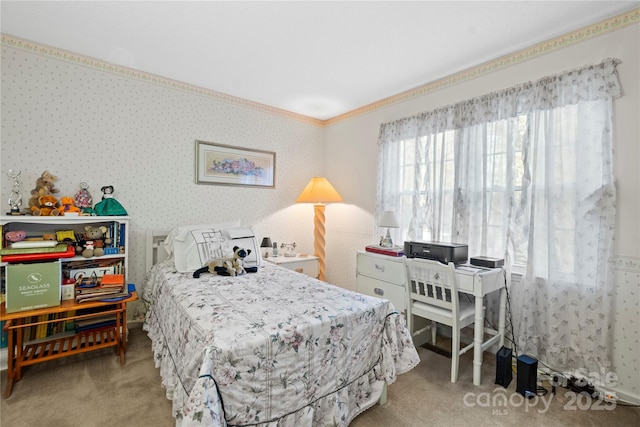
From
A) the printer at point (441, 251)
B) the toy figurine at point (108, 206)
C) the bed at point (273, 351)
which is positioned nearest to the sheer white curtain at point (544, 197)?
the printer at point (441, 251)

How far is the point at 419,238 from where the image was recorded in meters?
3.09

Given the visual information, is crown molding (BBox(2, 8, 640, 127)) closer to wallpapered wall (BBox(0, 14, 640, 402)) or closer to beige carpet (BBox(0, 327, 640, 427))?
wallpapered wall (BBox(0, 14, 640, 402))

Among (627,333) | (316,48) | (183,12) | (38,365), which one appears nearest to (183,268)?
(38,365)

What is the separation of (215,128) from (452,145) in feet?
8.33

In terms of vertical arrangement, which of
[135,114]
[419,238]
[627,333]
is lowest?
[627,333]

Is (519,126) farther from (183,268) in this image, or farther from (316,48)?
(183,268)

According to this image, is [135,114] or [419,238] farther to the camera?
[419,238]

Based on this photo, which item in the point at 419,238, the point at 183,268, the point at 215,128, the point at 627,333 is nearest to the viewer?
the point at 627,333

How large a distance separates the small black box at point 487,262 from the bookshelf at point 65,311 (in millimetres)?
2769

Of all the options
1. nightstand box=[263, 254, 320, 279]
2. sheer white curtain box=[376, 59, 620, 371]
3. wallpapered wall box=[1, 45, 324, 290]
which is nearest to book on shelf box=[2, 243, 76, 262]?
wallpapered wall box=[1, 45, 324, 290]

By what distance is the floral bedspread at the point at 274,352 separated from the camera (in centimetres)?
128

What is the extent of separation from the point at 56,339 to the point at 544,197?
3.99 metres

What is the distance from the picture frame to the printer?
1996 millimetres

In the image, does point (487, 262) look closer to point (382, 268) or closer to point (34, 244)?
point (382, 268)
